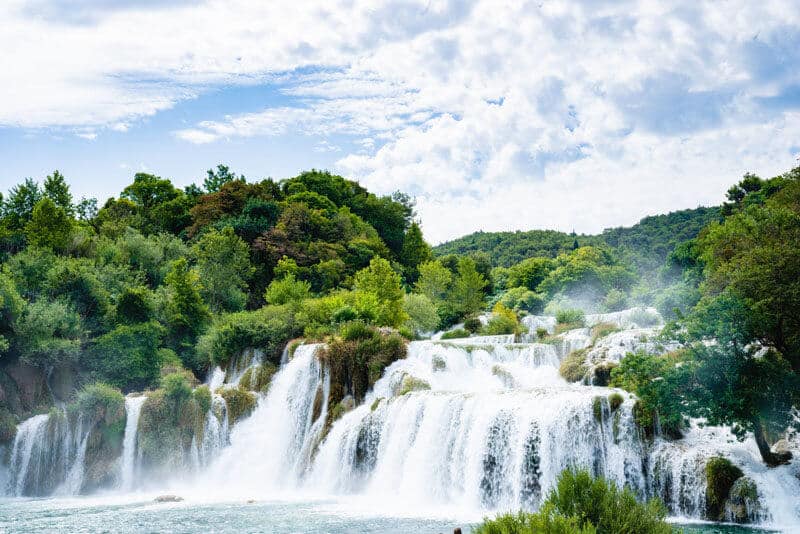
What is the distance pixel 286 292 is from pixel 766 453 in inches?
1128

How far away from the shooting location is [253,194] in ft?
178

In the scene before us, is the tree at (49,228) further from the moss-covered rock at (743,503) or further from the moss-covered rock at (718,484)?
the moss-covered rock at (743,503)

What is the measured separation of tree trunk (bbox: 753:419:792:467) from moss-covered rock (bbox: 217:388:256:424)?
20.0m

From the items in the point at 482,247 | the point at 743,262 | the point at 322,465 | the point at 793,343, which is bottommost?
the point at 322,465

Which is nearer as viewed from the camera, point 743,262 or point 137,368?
point 743,262

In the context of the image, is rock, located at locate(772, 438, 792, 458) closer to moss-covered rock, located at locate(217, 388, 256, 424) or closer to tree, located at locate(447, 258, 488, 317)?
moss-covered rock, located at locate(217, 388, 256, 424)

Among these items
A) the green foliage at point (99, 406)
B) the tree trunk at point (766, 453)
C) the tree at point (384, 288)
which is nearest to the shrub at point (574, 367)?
the tree trunk at point (766, 453)

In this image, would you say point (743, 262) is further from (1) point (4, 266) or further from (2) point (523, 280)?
(2) point (523, 280)

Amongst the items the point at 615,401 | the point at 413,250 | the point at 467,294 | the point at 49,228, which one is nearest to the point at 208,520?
the point at 615,401

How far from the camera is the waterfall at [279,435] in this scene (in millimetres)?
26094

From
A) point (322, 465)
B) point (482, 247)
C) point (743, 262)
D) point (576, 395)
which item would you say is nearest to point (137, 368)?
point (322, 465)

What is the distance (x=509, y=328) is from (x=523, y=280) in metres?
28.3

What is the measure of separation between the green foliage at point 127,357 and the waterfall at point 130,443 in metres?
3.94

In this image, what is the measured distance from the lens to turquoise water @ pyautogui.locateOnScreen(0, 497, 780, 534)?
17562 mm
